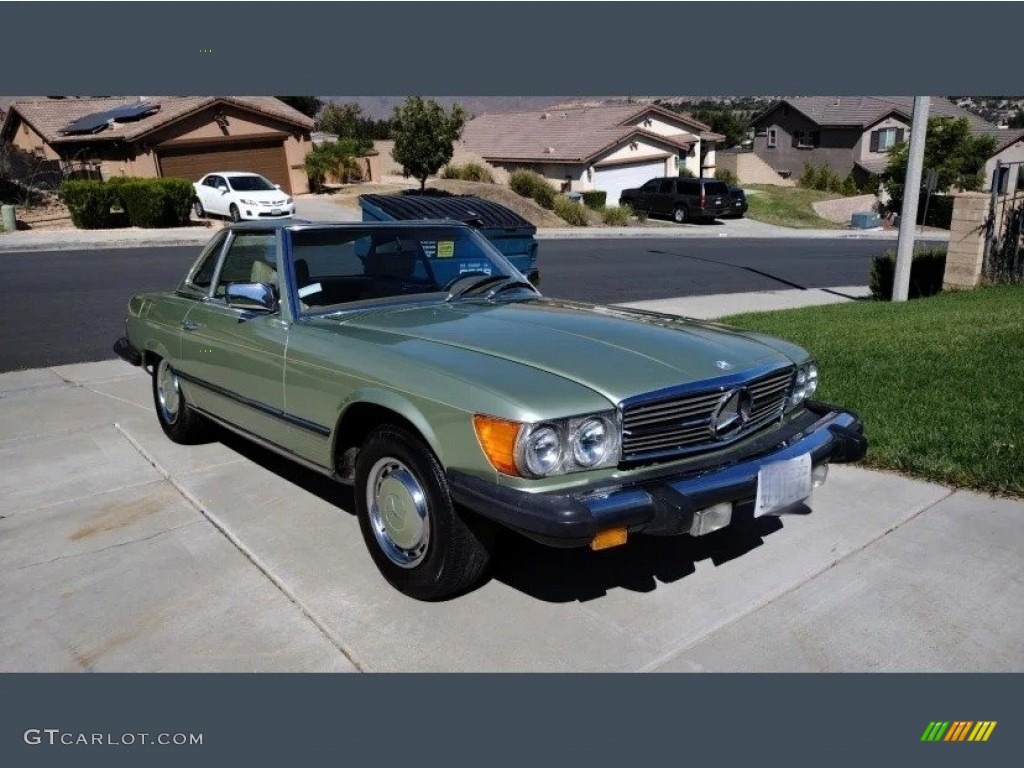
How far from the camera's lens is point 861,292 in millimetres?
14922

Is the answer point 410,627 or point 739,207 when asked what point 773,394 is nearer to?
point 410,627

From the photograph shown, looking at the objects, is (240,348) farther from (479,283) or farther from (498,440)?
(498,440)

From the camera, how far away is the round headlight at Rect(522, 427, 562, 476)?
121 inches

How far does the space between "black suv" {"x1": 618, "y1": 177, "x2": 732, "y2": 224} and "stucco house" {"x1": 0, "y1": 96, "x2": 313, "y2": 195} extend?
46.1 feet

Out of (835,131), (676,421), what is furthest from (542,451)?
(835,131)

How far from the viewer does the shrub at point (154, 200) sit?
24.5 meters

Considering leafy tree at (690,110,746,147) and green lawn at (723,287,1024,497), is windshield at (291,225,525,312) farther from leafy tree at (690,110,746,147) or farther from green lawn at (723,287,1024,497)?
leafy tree at (690,110,746,147)

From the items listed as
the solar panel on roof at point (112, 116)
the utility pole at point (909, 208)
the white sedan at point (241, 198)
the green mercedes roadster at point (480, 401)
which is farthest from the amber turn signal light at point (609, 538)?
the solar panel on roof at point (112, 116)

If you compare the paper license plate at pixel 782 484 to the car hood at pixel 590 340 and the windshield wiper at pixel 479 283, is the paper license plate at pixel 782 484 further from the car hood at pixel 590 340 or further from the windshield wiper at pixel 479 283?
the windshield wiper at pixel 479 283

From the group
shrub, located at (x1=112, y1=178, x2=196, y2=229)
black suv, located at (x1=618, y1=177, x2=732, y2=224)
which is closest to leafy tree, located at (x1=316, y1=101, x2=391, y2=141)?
black suv, located at (x1=618, y1=177, x2=732, y2=224)

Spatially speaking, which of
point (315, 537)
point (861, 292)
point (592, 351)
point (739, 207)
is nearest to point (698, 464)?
point (592, 351)

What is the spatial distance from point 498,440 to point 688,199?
32651mm

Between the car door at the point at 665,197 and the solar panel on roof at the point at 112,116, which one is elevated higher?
the solar panel on roof at the point at 112,116

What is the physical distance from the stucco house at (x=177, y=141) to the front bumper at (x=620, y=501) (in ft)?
92.6
